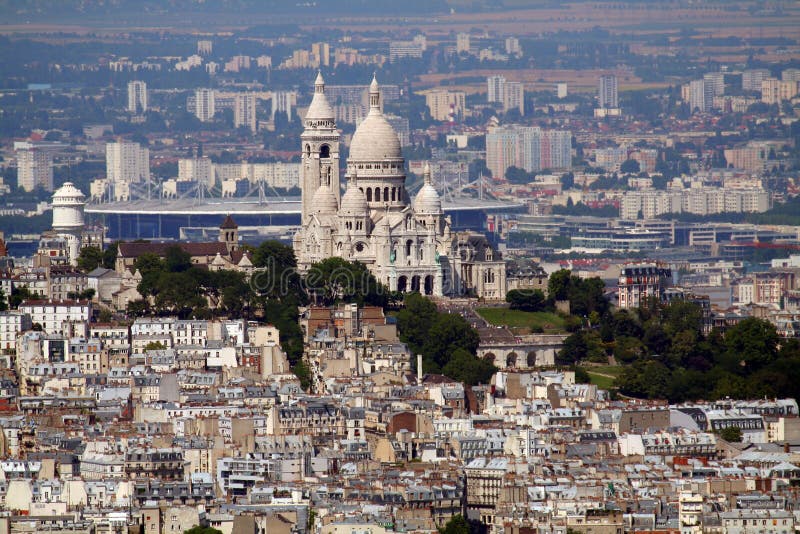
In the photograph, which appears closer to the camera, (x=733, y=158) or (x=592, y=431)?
(x=592, y=431)

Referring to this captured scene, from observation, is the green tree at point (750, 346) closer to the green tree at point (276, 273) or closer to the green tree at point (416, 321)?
the green tree at point (416, 321)

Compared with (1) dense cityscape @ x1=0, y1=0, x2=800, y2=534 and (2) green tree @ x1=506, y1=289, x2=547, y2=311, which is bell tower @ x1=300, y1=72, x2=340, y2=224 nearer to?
(1) dense cityscape @ x1=0, y1=0, x2=800, y2=534

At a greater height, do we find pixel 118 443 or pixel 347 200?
pixel 347 200

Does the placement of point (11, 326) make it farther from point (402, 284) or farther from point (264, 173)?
point (264, 173)

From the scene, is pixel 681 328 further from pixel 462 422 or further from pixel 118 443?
pixel 118 443

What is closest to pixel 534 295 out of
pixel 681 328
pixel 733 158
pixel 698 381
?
pixel 681 328
